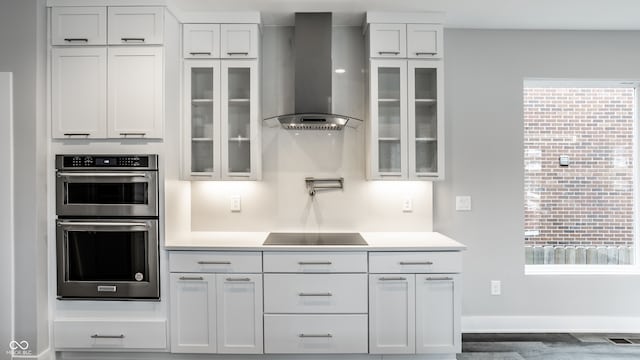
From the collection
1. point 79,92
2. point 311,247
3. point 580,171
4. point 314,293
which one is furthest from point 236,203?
point 580,171

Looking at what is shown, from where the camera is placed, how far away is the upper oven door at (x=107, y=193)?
98.3 inches

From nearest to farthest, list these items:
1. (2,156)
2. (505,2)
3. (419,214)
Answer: (2,156)
(505,2)
(419,214)

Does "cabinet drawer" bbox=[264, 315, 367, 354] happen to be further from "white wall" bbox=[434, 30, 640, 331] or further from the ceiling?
the ceiling

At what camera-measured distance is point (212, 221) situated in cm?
312

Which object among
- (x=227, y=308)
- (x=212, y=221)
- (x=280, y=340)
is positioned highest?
(x=212, y=221)

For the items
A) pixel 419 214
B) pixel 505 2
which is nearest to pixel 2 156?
pixel 419 214

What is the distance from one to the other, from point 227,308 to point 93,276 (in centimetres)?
95

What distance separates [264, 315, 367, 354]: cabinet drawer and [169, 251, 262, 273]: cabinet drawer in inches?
14.7

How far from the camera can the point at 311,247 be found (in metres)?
2.50

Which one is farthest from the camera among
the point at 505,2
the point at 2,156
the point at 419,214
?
the point at 419,214

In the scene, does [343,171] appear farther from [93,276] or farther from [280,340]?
[93,276]

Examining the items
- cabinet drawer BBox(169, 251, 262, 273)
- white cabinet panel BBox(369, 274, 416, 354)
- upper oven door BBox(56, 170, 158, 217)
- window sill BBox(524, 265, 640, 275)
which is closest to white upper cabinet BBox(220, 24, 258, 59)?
upper oven door BBox(56, 170, 158, 217)

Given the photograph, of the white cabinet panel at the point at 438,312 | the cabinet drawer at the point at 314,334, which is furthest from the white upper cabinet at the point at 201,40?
the white cabinet panel at the point at 438,312

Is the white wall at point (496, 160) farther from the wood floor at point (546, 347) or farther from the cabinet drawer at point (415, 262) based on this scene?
the cabinet drawer at point (415, 262)
